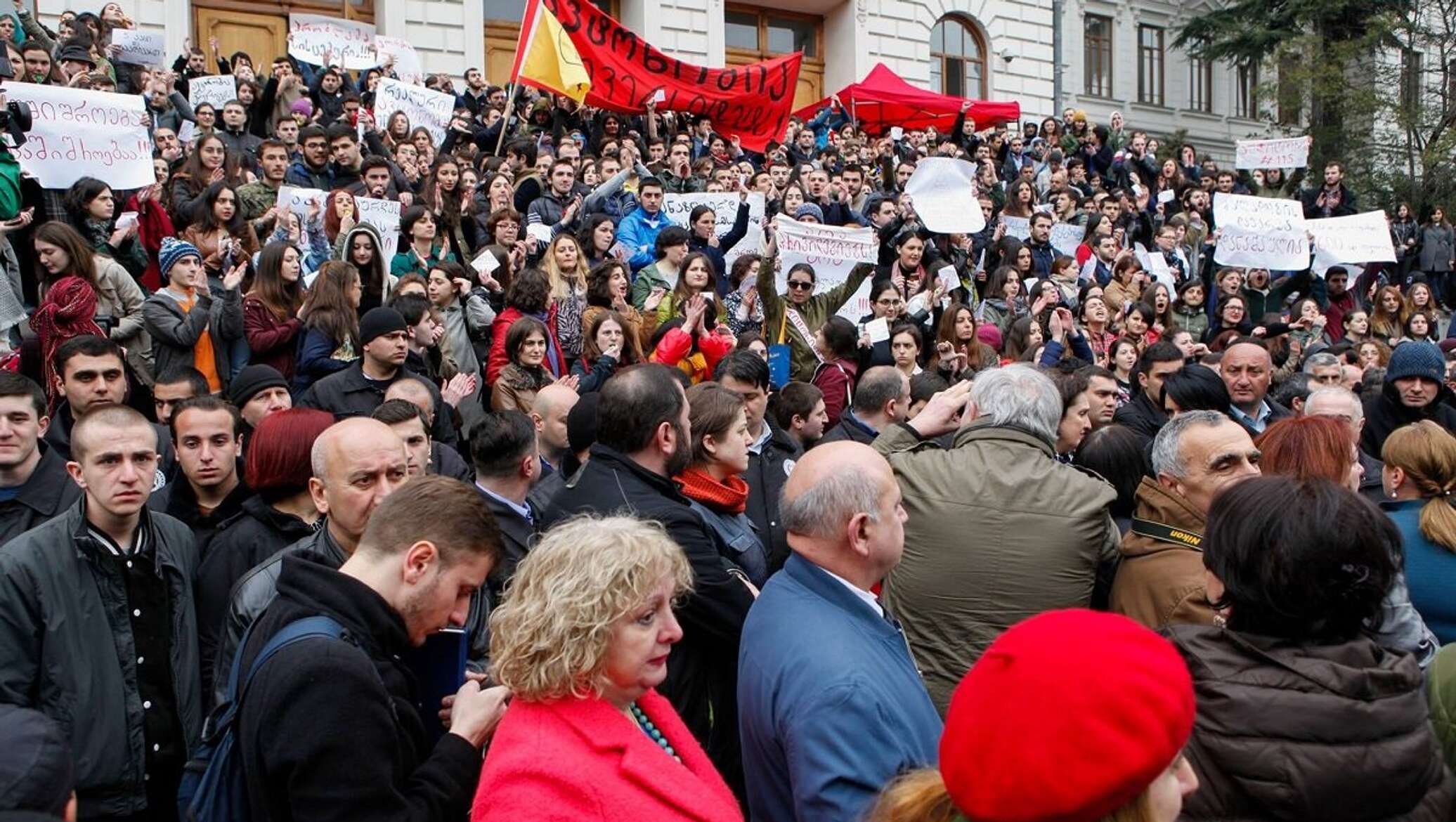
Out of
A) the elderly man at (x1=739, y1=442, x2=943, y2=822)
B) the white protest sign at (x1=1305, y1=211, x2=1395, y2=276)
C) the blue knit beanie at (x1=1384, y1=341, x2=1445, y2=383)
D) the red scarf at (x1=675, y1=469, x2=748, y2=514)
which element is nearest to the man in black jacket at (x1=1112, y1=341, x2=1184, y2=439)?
the blue knit beanie at (x1=1384, y1=341, x2=1445, y2=383)

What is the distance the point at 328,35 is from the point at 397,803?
15.8 metres

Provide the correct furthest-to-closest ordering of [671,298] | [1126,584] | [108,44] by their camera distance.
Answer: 1. [108,44]
2. [671,298]
3. [1126,584]

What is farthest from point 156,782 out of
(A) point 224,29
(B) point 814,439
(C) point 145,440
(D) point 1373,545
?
(A) point 224,29

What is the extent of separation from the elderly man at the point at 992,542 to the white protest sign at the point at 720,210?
6972 millimetres

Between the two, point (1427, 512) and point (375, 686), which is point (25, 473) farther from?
point (1427, 512)

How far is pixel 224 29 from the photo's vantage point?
71.2 feet

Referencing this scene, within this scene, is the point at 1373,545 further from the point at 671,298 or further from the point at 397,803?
the point at 671,298

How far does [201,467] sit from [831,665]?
101 inches

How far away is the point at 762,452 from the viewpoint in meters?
5.14

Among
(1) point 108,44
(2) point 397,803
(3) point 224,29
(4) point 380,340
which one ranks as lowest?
(2) point 397,803

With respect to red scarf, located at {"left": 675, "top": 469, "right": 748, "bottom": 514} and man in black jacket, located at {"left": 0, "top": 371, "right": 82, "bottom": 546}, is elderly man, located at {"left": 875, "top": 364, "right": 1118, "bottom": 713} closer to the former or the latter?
red scarf, located at {"left": 675, "top": 469, "right": 748, "bottom": 514}

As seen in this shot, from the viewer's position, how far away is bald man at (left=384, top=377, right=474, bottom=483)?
4820 millimetres

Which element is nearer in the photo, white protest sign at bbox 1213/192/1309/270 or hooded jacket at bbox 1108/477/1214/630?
hooded jacket at bbox 1108/477/1214/630

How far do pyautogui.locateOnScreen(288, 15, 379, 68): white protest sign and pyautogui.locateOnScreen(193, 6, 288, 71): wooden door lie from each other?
5.32 m
